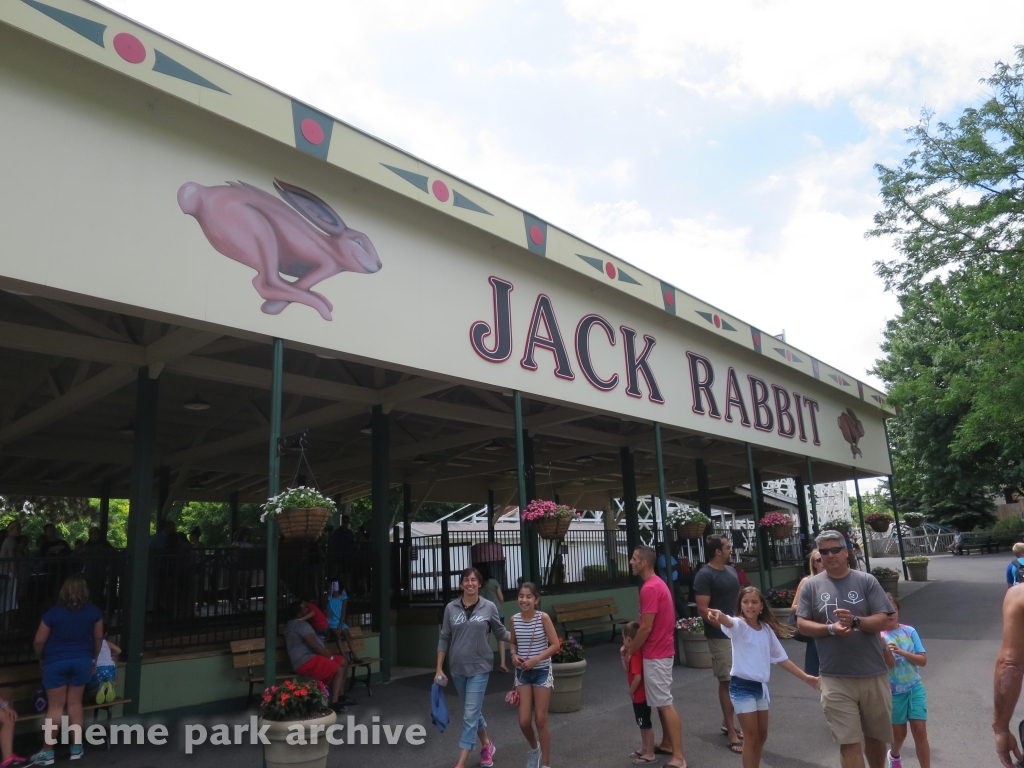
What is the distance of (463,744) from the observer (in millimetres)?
5602

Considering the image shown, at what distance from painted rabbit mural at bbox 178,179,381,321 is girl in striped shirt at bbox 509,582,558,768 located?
3.80 meters

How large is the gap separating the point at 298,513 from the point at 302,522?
93 millimetres

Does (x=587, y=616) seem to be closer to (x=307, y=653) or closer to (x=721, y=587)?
(x=307, y=653)

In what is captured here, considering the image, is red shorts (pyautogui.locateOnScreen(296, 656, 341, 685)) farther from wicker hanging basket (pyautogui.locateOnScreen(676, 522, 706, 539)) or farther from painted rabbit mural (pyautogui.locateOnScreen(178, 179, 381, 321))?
wicker hanging basket (pyautogui.locateOnScreen(676, 522, 706, 539))

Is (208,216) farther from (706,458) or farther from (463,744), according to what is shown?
(706,458)

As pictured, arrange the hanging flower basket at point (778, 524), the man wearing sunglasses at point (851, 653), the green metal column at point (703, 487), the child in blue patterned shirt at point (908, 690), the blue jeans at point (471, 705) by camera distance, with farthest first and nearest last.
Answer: the green metal column at point (703, 487), the hanging flower basket at point (778, 524), the blue jeans at point (471, 705), the child in blue patterned shirt at point (908, 690), the man wearing sunglasses at point (851, 653)

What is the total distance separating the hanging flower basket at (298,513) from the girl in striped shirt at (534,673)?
1.97m

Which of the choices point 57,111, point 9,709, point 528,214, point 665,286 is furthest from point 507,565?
point 57,111

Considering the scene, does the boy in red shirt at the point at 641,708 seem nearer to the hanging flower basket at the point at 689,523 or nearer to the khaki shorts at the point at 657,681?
the khaki shorts at the point at 657,681

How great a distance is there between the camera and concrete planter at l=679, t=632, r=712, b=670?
10.6 meters

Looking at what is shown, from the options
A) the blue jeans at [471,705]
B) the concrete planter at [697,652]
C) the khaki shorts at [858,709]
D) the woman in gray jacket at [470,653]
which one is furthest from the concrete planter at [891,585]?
the blue jeans at [471,705]

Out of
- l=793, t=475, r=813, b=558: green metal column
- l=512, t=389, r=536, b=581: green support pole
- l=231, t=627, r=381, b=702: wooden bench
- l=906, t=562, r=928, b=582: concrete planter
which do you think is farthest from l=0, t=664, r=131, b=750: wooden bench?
l=906, t=562, r=928, b=582: concrete planter

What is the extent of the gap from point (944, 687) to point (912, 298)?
12.4 meters

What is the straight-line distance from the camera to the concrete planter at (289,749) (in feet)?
18.7
